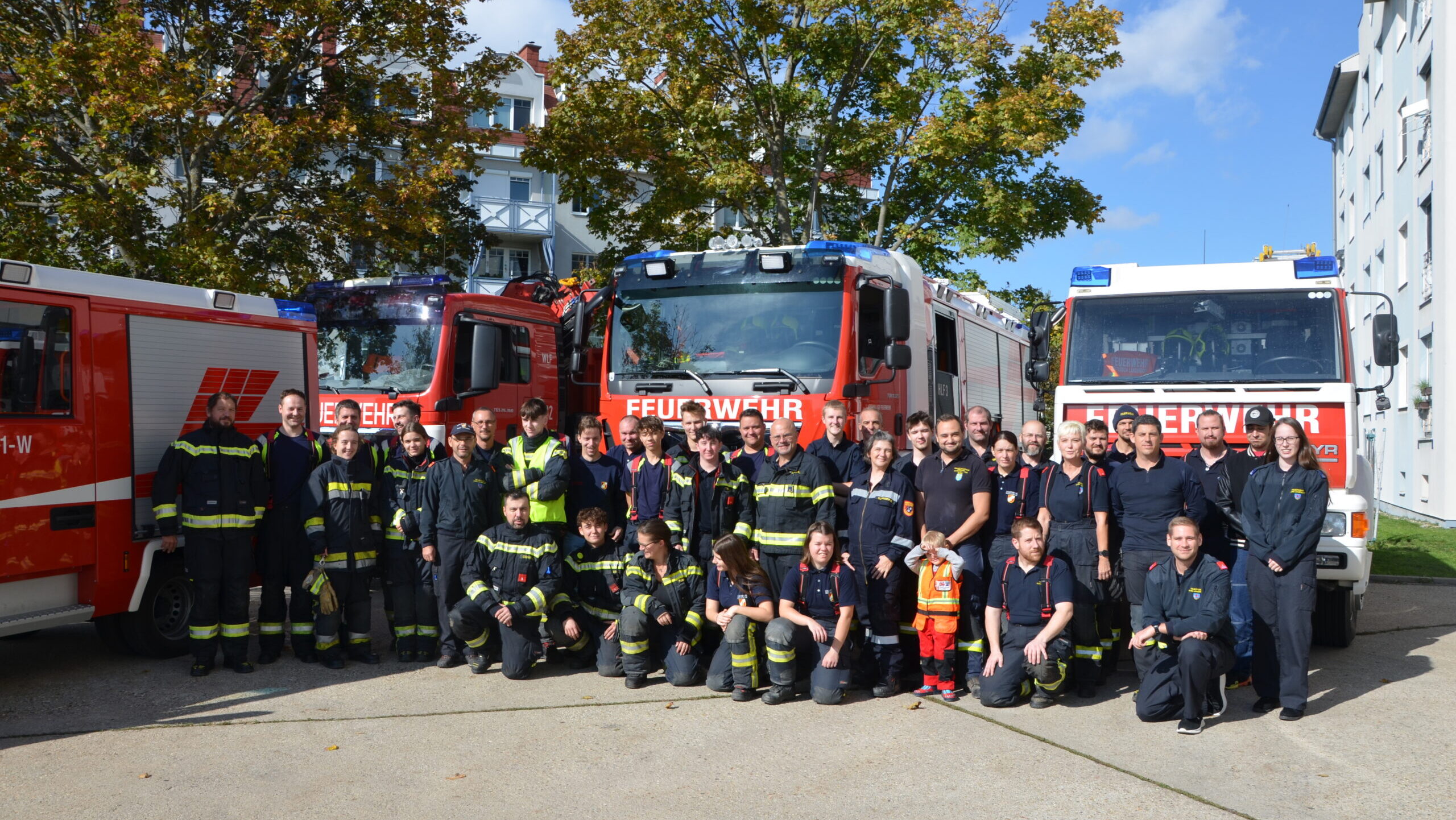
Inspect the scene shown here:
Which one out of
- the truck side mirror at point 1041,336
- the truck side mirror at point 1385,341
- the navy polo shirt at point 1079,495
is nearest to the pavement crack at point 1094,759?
the navy polo shirt at point 1079,495

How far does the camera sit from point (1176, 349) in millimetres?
8688

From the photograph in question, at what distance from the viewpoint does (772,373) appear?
9.12 metres

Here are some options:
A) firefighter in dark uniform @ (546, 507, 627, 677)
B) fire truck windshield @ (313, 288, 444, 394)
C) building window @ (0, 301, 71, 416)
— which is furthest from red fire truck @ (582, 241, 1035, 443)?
building window @ (0, 301, 71, 416)

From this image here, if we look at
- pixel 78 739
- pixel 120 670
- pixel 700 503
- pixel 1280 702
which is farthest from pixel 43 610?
pixel 1280 702

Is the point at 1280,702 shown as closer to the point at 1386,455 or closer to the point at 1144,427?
the point at 1144,427

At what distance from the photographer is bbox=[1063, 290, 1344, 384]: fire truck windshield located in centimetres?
835

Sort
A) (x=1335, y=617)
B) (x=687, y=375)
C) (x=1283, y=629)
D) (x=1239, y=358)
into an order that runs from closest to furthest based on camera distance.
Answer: (x=1283, y=629) → (x=1335, y=617) → (x=1239, y=358) → (x=687, y=375)

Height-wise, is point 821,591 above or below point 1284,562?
below

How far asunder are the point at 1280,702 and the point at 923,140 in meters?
11.2

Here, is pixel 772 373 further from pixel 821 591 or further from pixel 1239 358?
pixel 1239 358

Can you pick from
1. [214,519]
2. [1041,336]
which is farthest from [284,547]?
[1041,336]

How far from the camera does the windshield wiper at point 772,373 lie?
898cm

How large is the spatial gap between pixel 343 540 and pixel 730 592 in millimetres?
2723

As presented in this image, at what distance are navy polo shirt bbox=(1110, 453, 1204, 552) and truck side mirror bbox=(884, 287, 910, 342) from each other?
2.51 metres
